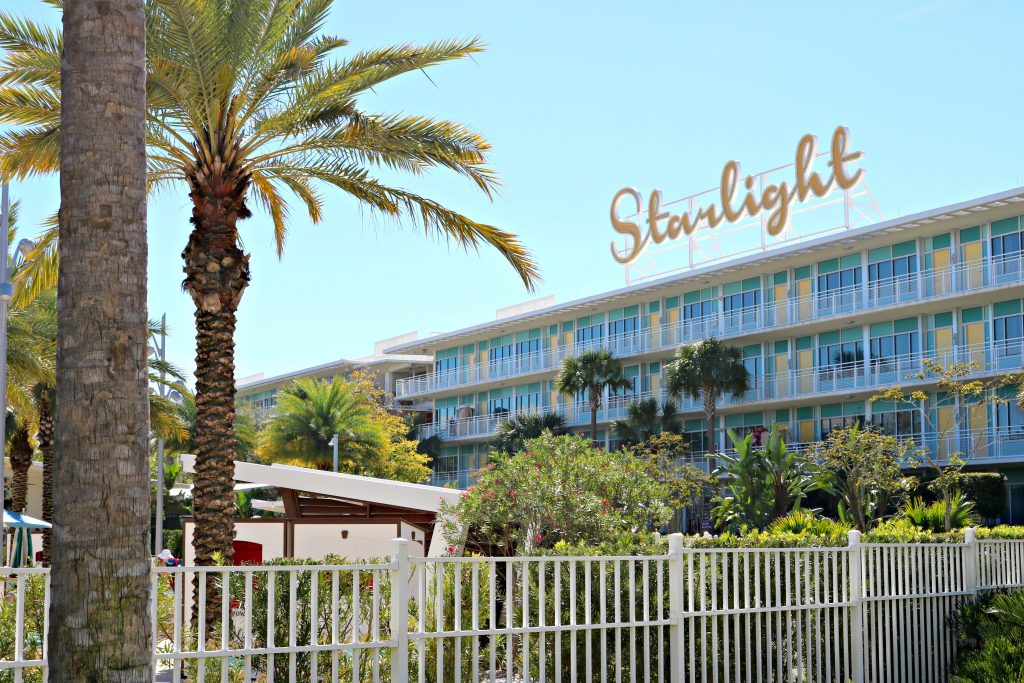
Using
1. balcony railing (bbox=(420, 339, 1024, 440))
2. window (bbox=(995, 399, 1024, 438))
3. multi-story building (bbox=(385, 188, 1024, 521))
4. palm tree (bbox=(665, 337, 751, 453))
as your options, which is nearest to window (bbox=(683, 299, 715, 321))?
multi-story building (bbox=(385, 188, 1024, 521))

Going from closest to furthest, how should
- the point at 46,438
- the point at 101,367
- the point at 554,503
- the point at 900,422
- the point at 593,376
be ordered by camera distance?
the point at 101,367, the point at 554,503, the point at 46,438, the point at 900,422, the point at 593,376

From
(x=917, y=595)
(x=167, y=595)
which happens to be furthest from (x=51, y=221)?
(x=917, y=595)

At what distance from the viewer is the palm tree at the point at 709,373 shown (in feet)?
164

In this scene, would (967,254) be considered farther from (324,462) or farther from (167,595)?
(167,595)

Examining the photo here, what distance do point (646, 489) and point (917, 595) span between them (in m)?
6.30

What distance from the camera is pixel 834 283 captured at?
48281 millimetres

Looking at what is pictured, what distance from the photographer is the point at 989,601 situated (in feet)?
40.6

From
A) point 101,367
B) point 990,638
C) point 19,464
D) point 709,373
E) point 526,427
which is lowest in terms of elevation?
point 990,638

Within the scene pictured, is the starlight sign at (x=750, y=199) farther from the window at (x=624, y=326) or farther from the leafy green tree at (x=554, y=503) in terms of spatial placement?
the leafy green tree at (x=554, y=503)

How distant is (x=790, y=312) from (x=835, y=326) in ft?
6.95

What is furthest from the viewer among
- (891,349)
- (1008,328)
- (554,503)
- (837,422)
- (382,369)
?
(382,369)

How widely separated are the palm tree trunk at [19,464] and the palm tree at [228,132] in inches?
862

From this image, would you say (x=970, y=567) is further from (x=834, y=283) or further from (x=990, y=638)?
(x=834, y=283)

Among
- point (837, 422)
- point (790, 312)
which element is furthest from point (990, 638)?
point (790, 312)
